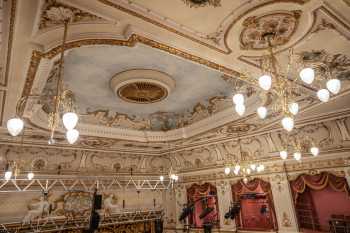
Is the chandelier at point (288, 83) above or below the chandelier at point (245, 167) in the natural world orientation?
above

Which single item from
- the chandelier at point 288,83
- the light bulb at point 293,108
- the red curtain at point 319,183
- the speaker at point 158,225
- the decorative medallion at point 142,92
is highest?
the decorative medallion at point 142,92

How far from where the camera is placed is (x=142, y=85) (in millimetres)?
6031

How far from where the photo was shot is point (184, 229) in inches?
457

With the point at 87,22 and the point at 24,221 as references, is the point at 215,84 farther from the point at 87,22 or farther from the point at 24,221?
the point at 24,221

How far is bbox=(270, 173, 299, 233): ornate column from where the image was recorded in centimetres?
884

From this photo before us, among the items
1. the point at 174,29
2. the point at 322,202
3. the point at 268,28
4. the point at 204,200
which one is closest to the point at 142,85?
the point at 174,29

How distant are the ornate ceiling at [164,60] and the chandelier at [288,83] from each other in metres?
0.17

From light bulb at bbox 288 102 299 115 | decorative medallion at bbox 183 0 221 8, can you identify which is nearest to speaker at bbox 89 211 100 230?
light bulb at bbox 288 102 299 115

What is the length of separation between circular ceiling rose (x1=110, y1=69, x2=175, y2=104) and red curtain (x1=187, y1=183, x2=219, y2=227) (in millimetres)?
6878

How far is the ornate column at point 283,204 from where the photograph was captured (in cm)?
884

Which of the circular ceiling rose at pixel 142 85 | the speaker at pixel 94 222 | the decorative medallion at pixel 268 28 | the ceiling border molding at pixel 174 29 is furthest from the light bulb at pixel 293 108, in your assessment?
the speaker at pixel 94 222

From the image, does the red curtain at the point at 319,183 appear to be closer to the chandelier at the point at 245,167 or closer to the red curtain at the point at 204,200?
the chandelier at the point at 245,167

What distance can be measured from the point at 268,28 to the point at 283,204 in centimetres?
811

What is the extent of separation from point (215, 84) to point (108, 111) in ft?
12.5
